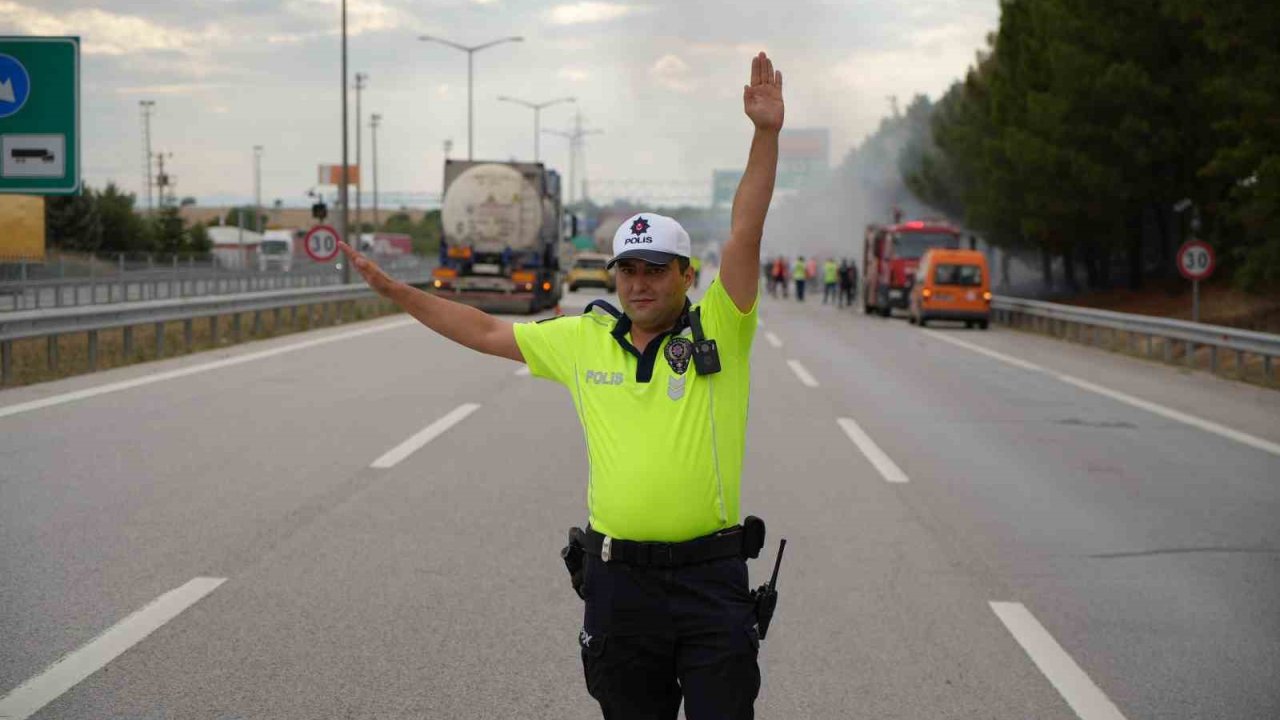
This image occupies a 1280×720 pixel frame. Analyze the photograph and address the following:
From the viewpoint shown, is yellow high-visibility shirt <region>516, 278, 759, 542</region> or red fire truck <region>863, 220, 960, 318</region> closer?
yellow high-visibility shirt <region>516, 278, 759, 542</region>

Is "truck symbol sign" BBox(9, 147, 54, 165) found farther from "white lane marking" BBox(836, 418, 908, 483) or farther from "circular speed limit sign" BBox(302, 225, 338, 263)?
"circular speed limit sign" BBox(302, 225, 338, 263)

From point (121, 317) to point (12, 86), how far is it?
9402 mm

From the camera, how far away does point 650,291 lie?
4.02 meters

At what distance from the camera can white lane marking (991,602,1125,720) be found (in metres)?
5.81

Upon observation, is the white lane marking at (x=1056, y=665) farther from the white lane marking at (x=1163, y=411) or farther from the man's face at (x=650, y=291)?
the white lane marking at (x=1163, y=411)

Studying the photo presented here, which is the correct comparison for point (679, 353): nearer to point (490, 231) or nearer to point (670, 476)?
point (670, 476)

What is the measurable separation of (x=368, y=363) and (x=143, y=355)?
10.9 ft

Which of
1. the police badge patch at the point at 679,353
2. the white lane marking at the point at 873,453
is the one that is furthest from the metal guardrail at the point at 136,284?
the police badge patch at the point at 679,353

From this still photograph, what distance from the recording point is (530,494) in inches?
419

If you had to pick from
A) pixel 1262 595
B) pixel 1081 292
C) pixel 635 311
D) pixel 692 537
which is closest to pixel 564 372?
pixel 635 311

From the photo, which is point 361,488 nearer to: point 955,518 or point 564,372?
point 955,518

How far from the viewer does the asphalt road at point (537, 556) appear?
603 cm

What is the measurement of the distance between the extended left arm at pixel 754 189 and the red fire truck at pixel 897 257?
41.9 m


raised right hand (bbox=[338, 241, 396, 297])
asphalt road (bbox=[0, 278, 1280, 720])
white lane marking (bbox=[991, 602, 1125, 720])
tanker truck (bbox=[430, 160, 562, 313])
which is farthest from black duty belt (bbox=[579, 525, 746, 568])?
tanker truck (bbox=[430, 160, 562, 313])
